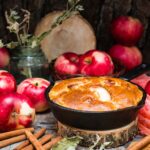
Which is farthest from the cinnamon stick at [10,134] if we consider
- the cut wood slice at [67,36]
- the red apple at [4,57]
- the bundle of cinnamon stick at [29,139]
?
the cut wood slice at [67,36]

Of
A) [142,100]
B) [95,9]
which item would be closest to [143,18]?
[95,9]

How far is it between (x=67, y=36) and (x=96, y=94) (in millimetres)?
654

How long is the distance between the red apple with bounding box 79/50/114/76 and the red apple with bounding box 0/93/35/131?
308mm

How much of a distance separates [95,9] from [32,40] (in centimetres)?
43

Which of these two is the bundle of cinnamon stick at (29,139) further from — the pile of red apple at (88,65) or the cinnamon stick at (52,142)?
the pile of red apple at (88,65)

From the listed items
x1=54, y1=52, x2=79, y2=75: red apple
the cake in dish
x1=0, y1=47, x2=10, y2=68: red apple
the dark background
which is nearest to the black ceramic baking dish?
the cake in dish

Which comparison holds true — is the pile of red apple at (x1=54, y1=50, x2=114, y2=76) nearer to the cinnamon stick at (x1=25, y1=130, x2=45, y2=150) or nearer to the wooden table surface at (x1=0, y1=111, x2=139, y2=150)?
the wooden table surface at (x1=0, y1=111, x2=139, y2=150)

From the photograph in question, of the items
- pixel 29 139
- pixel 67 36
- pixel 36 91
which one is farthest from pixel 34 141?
pixel 67 36

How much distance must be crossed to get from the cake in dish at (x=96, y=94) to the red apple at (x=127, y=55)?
1.53 feet

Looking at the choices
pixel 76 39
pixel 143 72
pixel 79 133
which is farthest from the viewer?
pixel 76 39

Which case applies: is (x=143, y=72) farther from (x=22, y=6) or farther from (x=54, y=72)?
(x=22, y=6)

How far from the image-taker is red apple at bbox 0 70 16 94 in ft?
5.04

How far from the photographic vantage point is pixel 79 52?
197 cm

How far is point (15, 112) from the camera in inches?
55.2
